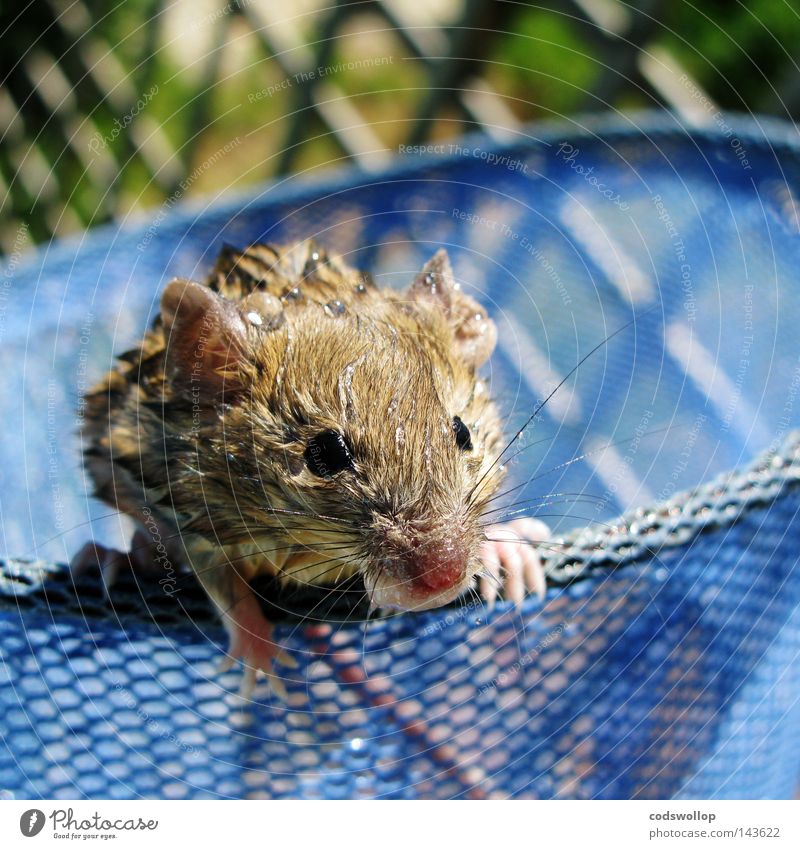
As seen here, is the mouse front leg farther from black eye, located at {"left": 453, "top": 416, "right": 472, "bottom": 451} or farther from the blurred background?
the blurred background

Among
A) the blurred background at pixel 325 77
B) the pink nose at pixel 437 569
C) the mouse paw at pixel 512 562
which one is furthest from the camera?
the blurred background at pixel 325 77

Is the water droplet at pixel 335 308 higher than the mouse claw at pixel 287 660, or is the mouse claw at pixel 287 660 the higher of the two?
the water droplet at pixel 335 308

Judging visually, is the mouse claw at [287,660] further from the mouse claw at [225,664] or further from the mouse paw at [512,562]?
the mouse paw at [512,562]

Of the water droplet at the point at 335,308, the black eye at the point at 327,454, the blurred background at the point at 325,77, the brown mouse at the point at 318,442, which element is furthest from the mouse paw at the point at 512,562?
the blurred background at the point at 325,77

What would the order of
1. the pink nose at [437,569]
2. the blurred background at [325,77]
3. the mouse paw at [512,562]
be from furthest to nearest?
1. the blurred background at [325,77]
2. the mouse paw at [512,562]
3. the pink nose at [437,569]

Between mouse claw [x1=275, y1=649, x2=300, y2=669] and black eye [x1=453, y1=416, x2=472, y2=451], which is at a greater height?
black eye [x1=453, y1=416, x2=472, y2=451]

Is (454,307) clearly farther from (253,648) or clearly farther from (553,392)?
(253,648)

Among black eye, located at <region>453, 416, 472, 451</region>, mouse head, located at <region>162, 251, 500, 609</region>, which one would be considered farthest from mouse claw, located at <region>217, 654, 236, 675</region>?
black eye, located at <region>453, 416, 472, 451</region>
